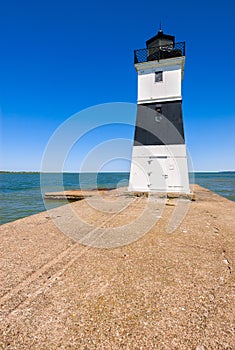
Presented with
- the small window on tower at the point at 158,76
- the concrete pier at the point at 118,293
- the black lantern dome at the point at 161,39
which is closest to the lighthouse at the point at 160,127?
the small window on tower at the point at 158,76

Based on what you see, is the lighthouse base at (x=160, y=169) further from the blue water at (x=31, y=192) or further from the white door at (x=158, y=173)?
the blue water at (x=31, y=192)

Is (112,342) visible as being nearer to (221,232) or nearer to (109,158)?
(221,232)

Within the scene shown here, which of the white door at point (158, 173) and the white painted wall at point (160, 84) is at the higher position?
the white painted wall at point (160, 84)

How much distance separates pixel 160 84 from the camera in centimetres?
1186

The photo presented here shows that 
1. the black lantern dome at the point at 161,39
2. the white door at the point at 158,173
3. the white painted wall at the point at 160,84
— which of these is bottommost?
the white door at the point at 158,173

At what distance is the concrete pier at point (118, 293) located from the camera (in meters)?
2.05

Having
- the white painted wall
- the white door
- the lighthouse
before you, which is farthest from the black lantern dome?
the white door

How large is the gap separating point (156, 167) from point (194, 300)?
9368 mm

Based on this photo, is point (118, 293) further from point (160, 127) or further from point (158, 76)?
point (158, 76)

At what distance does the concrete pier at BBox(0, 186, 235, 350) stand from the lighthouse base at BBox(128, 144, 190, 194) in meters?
6.31

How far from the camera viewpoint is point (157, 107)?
11.9 m

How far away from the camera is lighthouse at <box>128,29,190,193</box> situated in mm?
11359

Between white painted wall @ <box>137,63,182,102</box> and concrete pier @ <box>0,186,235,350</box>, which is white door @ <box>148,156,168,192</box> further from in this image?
concrete pier @ <box>0,186,235,350</box>

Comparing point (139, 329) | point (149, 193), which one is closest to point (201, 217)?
point (149, 193)
